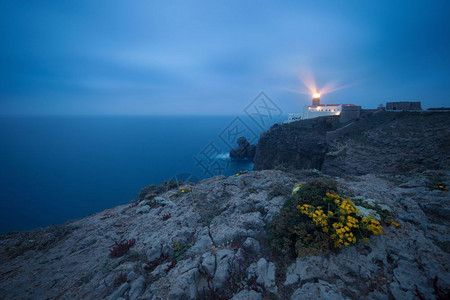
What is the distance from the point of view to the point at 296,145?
3394cm

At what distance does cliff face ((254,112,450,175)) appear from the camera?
17698 mm

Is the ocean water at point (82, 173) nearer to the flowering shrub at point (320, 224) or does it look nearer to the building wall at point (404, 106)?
the flowering shrub at point (320, 224)

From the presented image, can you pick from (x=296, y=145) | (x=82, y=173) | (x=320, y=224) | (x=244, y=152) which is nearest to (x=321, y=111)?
(x=296, y=145)

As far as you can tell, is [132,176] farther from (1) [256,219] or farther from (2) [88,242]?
(1) [256,219]

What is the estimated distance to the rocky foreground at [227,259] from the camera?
132 inches

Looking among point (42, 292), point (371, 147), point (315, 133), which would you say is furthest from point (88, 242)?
point (315, 133)

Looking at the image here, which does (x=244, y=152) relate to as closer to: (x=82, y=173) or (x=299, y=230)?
(x=82, y=173)

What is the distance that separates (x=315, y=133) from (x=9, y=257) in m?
37.8

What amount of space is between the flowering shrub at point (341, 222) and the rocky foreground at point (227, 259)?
262 mm

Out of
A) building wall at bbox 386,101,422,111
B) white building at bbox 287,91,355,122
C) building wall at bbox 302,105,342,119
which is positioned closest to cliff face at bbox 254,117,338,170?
building wall at bbox 302,105,342,119

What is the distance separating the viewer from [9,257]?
7344 mm

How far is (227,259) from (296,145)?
33042 millimetres

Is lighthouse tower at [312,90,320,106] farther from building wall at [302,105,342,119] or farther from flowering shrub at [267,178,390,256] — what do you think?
flowering shrub at [267,178,390,256]

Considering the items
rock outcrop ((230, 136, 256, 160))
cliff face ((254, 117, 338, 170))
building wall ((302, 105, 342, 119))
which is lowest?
rock outcrop ((230, 136, 256, 160))
